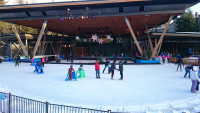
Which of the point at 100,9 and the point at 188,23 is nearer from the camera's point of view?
the point at 100,9

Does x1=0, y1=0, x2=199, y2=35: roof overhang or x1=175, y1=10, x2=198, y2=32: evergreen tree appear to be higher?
x1=175, y1=10, x2=198, y2=32: evergreen tree

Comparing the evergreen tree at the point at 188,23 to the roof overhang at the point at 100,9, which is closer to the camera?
the roof overhang at the point at 100,9

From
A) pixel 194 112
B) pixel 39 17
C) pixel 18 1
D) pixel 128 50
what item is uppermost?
pixel 18 1

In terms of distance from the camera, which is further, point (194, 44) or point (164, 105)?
point (194, 44)

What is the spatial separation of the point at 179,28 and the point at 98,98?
45.8 m

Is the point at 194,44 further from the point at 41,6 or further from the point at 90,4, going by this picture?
the point at 41,6

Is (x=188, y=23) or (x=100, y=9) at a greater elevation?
(x=188, y=23)

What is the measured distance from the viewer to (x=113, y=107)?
6.48 metres

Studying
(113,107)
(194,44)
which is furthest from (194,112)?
(194,44)

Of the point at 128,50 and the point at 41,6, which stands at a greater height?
the point at 41,6

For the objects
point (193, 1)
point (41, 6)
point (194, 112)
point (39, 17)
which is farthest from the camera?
point (39, 17)

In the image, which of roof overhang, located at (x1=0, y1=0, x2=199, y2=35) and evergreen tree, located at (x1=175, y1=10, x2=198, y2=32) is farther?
evergreen tree, located at (x1=175, y1=10, x2=198, y2=32)

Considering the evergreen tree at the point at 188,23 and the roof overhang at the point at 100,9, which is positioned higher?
the evergreen tree at the point at 188,23

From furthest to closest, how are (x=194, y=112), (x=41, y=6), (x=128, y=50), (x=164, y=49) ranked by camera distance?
1. (x=128, y=50)
2. (x=164, y=49)
3. (x=41, y=6)
4. (x=194, y=112)
